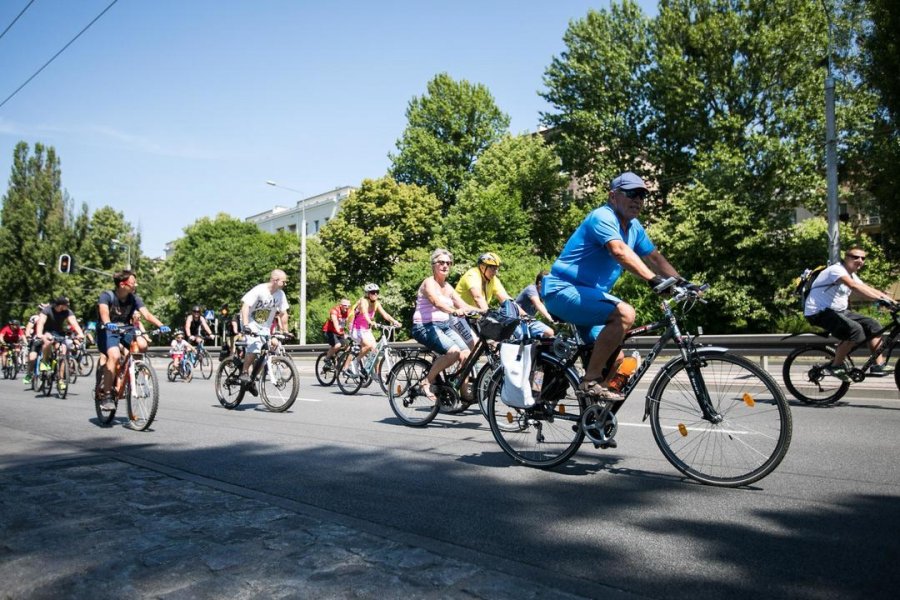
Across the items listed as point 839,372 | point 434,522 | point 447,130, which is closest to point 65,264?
point 447,130

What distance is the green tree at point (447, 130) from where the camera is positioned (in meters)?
48.2

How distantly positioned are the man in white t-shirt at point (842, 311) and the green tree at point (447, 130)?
40.9 meters

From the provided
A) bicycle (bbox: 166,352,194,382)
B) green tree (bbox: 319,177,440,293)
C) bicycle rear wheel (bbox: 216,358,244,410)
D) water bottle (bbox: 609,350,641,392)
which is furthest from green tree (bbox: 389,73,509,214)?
Answer: water bottle (bbox: 609,350,641,392)

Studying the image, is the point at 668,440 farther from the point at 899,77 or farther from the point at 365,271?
the point at 365,271

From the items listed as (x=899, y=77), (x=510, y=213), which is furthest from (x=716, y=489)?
(x=510, y=213)

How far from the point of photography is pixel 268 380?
959cm

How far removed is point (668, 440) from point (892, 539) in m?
1.51

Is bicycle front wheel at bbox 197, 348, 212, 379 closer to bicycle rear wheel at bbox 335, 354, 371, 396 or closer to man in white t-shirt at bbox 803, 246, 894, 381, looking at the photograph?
bicycle rear wheel at bbox 335, 354, 371, 396

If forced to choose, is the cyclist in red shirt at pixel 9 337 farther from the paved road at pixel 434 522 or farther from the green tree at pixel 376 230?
Result: the green tree at pixel 376 230

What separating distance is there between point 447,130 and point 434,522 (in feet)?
154

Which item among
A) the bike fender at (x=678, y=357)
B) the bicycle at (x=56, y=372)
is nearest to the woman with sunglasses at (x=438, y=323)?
the bike fender at (x=678, y=357)

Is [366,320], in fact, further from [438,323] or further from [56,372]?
[56,372]

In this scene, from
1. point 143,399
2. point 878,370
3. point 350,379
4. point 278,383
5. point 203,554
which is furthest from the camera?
point 350,379

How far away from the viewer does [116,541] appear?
135 inches
